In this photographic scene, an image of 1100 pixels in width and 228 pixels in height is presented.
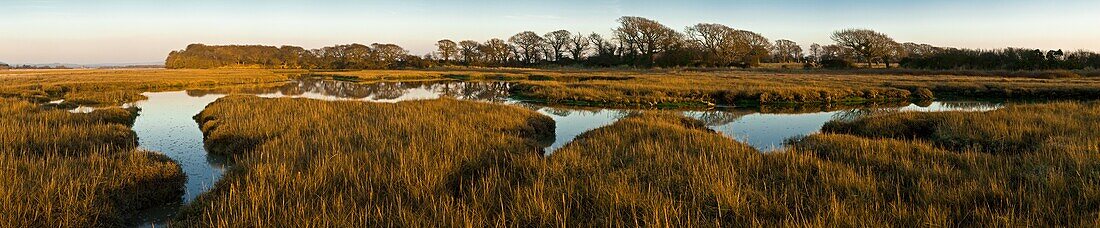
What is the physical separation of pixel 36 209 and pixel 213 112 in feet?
41.8

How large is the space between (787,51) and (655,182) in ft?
326

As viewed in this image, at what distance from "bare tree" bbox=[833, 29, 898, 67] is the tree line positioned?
10 centimetres

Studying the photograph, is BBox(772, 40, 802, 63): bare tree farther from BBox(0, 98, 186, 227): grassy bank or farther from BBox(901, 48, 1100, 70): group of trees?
BBox(0, 98, 186, 227): grassy bank

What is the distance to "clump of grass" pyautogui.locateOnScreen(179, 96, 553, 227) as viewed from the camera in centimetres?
543

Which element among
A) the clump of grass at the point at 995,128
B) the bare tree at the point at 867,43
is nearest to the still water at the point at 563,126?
the clump of grass at the point at 995,128

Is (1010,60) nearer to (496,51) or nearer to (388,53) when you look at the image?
(496,51)

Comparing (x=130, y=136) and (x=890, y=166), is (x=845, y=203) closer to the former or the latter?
(x=890, y=166)

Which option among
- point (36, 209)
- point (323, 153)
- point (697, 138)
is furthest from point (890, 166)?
point (36, 209)

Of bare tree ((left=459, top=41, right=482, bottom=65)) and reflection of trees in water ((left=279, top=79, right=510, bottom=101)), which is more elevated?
bare tree ((left=459, top=41, right=482, bottom=65))

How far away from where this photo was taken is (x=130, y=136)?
12.6m

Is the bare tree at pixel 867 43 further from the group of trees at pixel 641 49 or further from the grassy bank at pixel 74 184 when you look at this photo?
the grassy bank at pixel 74 184

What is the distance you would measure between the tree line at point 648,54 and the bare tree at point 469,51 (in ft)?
0.57

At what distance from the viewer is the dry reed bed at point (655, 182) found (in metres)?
5.20

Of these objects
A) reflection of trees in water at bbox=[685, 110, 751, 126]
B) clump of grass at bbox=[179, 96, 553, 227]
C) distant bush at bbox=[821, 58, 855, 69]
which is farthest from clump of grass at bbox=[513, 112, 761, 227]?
distant bush at bbox=[821, 58, 855, 69]
